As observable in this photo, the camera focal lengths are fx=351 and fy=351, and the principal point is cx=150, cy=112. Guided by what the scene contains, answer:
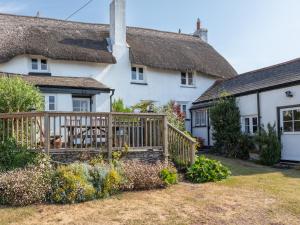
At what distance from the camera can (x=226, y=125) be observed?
18.3 m

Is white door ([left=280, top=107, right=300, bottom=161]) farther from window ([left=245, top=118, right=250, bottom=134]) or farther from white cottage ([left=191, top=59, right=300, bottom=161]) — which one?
window ([left=245, top=118, right=250, bottom=134])

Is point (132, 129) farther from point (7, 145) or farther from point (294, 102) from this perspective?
point (294, 102)

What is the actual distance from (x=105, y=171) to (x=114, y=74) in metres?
12.8

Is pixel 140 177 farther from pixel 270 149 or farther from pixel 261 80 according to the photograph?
pixel 261 80

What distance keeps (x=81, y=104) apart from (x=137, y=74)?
5.10 meters

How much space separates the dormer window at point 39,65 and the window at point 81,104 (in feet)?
9.34

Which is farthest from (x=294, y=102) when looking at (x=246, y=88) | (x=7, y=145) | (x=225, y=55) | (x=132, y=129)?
(x=225, y=55)

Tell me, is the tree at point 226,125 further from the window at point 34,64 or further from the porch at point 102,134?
the window at point 34,64

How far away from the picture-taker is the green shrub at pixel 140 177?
9391 millimetres

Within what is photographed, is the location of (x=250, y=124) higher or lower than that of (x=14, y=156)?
higher

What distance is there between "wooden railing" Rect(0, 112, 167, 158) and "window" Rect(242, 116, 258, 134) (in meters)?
7.99

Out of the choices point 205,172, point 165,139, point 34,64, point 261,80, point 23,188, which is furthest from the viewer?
point 34,64

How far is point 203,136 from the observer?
21.5 m

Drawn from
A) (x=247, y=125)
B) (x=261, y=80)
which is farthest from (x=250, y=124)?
(x=261, y=80)
